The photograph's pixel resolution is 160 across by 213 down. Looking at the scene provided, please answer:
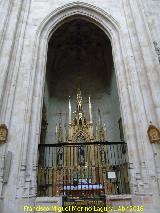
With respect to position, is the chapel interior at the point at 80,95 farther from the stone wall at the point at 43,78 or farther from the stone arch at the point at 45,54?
the stone wall at the point at 43,78

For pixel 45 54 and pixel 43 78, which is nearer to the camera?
pixel 43 78

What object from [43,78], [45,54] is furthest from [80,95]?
[43,78]

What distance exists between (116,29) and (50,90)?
7.33m

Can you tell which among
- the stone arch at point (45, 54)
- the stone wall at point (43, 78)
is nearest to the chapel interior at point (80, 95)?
the stone arch at point (45, 54)

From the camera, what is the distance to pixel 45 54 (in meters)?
10.3

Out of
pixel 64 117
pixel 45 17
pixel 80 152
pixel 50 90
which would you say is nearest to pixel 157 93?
pixel 80 152

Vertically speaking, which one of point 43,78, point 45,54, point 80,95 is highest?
point 80,95

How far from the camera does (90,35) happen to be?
1445 centimetres

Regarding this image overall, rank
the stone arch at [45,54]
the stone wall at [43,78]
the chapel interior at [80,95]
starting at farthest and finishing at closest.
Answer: the chapel interior at [80,95] < the stone arch at [45,54] < the stone wall at [43,78]

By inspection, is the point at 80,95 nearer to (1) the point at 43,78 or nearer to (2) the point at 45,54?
(2) the point at 45,54

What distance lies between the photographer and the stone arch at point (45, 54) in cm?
811

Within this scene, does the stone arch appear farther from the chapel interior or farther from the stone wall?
the chapel interior

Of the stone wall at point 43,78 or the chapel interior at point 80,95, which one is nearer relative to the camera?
the stone wall at point 43,78

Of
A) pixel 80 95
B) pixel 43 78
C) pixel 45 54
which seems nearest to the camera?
pixel 43 78
